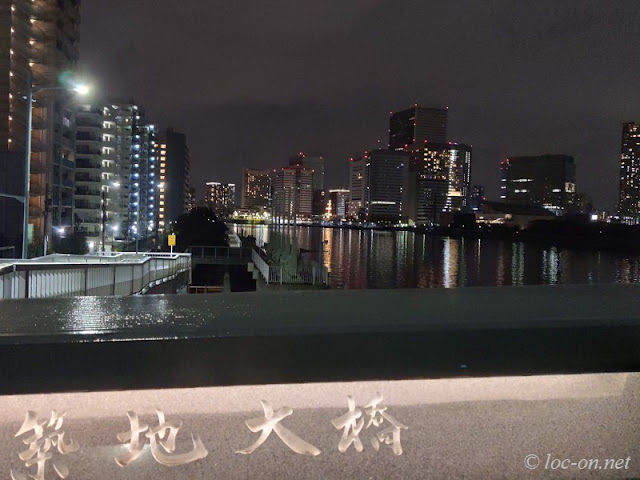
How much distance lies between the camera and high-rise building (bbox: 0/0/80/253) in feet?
168

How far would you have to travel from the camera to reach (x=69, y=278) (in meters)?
12.1

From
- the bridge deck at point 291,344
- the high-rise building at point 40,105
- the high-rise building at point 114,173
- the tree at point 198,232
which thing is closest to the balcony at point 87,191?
the high-rise building at point 114,173

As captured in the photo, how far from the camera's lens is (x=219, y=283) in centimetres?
4928

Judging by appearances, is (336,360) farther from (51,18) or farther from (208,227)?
(208,227)

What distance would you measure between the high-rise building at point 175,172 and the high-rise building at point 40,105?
92.3 meters

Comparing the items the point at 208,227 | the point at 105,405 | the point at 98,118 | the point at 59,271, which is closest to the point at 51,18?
the point at 98,118

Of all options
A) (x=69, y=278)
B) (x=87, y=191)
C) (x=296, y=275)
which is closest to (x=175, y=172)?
(x=87, y=191)

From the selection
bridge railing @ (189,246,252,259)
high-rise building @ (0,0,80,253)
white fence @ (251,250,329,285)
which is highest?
high-rise building @ (0,0,80,253)

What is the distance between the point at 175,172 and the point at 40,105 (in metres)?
115

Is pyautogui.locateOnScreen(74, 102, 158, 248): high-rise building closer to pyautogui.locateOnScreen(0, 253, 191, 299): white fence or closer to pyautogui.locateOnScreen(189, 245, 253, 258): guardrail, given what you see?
pyautogui.locateOnScreen(189, 245, 253, 258): guardrail

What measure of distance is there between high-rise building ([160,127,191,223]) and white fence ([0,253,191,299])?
139 meters

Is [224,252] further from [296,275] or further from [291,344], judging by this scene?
[291,344]

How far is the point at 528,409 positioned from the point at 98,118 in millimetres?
77791

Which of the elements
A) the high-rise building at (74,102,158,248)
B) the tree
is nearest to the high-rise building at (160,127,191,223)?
the high-rise building at (74,102,158,248)
